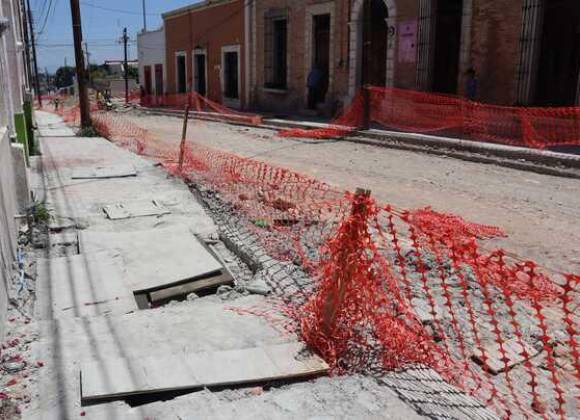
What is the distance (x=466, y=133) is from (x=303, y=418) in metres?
12.1

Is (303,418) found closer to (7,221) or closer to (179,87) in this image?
(7,221)

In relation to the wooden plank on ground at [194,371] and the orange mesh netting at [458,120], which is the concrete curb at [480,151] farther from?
the wooden plank on ground at [194,371]

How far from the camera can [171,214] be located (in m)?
6.95

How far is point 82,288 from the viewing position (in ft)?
15.1

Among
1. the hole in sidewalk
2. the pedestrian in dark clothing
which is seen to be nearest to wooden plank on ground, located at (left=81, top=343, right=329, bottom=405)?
the hole in sidewalk

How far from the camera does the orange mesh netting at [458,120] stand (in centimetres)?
1209

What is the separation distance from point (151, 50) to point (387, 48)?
25.4 m

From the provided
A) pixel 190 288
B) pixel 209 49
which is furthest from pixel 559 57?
pixel 209 49

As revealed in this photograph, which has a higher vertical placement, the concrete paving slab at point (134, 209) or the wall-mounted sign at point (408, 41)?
the wall-mounted sign at point (408, 41)

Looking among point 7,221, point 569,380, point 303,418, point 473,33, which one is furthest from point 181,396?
point 473,33

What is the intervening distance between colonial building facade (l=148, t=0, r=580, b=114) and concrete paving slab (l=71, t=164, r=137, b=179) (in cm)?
608

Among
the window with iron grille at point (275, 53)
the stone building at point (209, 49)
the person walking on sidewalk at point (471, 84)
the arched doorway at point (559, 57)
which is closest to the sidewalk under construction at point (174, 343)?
the person walking on sidewalk at point (471, 84)

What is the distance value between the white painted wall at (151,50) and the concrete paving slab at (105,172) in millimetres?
27508

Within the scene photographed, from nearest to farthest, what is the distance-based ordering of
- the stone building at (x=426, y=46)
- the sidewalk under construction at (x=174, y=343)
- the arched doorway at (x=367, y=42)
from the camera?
the sidewalk under construction at (x=174, y=343)
the stone building at (x=426, y=46)
the arched doorway at (x=367, y=42)
